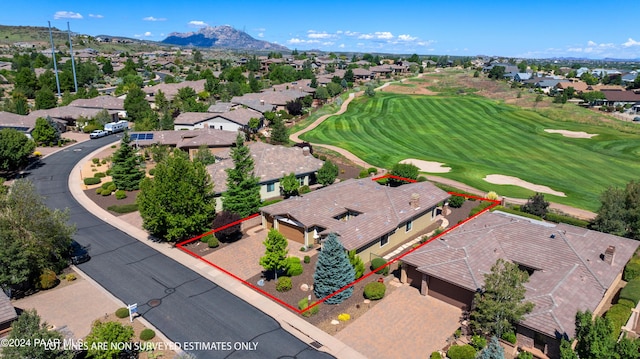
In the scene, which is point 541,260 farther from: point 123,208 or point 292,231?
point 123,208

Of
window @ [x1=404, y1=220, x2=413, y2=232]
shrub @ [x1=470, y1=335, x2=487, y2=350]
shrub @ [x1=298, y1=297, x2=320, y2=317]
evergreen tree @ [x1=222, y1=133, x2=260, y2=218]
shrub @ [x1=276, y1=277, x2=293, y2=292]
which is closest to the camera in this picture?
shrub @ [x1=470, y1=335, x2=487, y2=350]

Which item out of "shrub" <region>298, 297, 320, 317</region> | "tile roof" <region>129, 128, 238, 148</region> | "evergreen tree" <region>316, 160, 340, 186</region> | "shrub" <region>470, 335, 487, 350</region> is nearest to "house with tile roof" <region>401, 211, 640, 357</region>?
"shrub" <region>470, 335, 487, 350</region>

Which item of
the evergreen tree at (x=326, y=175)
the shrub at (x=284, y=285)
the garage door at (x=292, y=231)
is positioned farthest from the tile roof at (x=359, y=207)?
the evergreen tree at (x=326, y=175)

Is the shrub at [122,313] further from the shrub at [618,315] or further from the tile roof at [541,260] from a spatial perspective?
the shrub at [618,315]

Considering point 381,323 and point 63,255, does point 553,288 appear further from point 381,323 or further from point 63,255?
point 63,255

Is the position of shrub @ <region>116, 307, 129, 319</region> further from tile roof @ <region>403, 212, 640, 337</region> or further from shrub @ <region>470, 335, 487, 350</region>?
shrub @ <region>470, 335, 487, 350</region>

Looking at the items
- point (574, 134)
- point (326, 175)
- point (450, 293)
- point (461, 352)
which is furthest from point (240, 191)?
point (574, 134)

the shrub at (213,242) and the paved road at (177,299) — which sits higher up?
the shrub at (213,242)
